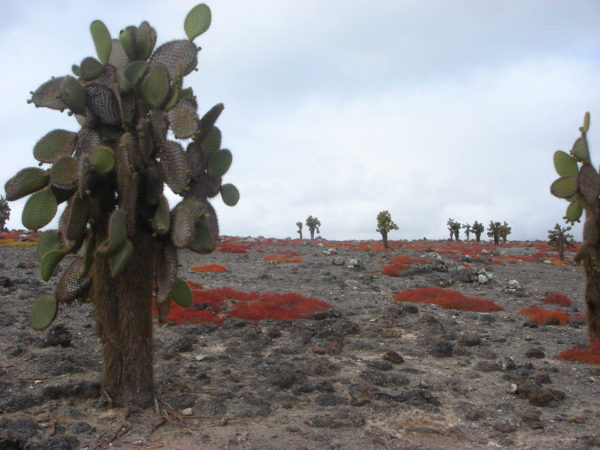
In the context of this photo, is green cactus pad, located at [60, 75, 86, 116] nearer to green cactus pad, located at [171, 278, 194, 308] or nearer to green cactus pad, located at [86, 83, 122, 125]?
green cactus pad, located at [86, 83, 122, 125]

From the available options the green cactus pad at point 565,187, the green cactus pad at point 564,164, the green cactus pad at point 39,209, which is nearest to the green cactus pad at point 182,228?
the green cactus pad at point 39,209

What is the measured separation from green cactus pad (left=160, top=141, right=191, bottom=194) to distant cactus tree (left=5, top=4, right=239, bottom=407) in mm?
16

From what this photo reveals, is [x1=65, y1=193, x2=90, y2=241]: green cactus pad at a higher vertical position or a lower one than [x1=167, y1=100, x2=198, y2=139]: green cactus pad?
lower

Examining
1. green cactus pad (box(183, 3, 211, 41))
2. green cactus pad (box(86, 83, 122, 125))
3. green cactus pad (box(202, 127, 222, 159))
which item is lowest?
green cactus pad (box(202, 127, 222, 159))

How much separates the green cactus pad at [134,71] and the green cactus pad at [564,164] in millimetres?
10130

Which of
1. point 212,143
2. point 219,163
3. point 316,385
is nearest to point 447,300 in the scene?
point 316,385

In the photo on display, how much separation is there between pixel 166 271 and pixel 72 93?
121 inches

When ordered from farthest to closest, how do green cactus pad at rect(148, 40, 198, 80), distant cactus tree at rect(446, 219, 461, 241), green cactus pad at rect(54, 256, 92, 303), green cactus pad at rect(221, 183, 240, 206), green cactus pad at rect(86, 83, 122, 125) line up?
distant cactus tree at rect(446, 219, 461, 241)
green cactus pad at rect(221, 183, 240, 206)
green cactus pad at rect(148, 40, 198, 80)
green cactus pad at rect(54, 256, 92, 303)
green cactus pad at rect(86, 83, 122, 125)

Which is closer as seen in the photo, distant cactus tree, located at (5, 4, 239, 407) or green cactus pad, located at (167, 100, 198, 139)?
distant cactus tree, located at (5, 4, 239, 407)

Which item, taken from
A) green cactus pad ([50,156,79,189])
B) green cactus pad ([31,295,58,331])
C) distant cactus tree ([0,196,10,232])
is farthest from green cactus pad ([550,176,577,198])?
distant cactus tree ([0,196,10,232])

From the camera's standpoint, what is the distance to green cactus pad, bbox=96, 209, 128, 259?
6074 mm

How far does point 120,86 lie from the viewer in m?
6.99

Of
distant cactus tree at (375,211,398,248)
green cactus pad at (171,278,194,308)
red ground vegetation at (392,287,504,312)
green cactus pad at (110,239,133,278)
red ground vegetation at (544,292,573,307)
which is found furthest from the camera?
distant cactus tree at (375,211,398,248)

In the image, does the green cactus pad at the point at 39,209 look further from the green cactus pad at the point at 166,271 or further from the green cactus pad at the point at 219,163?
the green cactus pad at the point at 219,163
